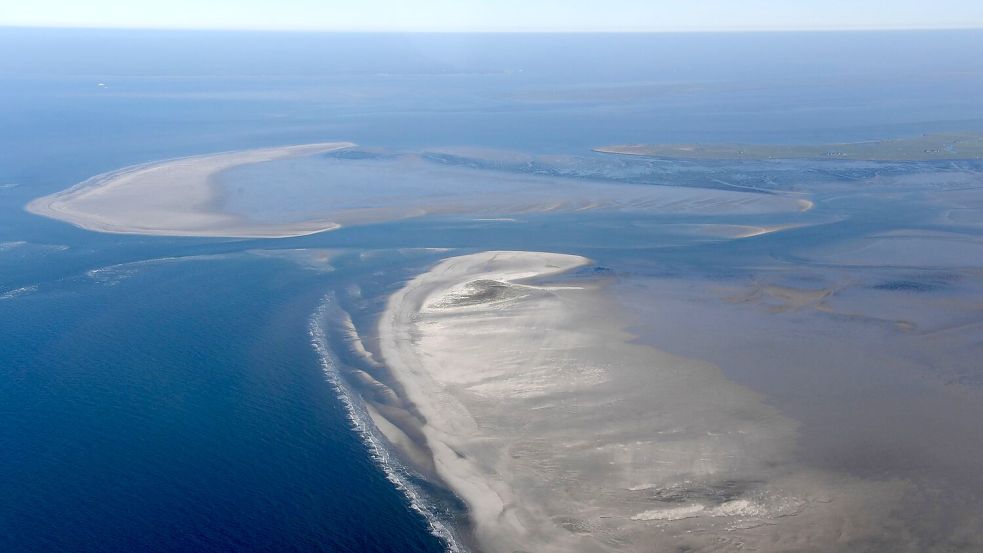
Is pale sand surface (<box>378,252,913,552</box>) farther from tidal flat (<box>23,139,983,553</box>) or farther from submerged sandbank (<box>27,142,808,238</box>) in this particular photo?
submerged sandbank (<box>27,142,808,238</box>)

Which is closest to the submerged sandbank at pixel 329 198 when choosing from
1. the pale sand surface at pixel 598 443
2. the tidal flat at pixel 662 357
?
the tidal flat at pixel 662 357

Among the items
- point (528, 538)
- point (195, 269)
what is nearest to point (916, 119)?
point (195, 269)

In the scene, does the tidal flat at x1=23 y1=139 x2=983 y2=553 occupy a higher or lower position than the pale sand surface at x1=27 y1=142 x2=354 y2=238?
lower

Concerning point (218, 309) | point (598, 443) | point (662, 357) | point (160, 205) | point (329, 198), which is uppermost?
point (160, 205)

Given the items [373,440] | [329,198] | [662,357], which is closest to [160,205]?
[329,198]

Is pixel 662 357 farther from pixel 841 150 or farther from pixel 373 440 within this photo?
pixel 841 150

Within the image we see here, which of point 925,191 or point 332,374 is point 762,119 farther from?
point 332,374

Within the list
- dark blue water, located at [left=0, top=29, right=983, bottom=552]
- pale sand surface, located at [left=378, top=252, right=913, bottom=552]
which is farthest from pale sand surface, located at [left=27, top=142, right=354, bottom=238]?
pale sand surface, located at [left=378, top=252, right=913, bottom=552]
